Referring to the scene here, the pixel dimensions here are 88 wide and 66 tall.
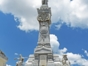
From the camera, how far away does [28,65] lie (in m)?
29.3

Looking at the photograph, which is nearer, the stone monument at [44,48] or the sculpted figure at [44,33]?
the stone monument at [44,48]

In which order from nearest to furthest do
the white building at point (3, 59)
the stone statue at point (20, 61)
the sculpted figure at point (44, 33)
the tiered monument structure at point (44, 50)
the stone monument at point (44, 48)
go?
1. the white building at point (3, 59)
2. the stone statue at point (20, 61)
3. the tiered monument structure at point (44, 50)
4. the stone monument at point (44, 48)
5. the sculpted figure at point (44, 33)

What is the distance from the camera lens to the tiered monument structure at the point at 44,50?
29014 millimetres

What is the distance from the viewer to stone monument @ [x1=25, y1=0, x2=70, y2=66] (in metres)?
29.2

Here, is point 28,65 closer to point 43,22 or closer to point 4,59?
point 4,59

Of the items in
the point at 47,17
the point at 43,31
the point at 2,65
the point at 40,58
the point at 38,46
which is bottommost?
the point at 2,65

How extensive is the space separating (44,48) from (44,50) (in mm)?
313

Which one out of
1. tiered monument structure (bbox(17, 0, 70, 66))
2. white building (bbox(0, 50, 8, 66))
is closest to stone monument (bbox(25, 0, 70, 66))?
tiered monument structure (bbox(17, 0, 70, 66))

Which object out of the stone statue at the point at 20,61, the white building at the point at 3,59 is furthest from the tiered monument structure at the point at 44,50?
the white building at the point at 3,59

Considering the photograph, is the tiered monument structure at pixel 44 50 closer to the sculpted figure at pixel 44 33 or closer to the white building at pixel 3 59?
the sculpted figure at pixel 44 33

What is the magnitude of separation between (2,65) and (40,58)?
6.18m

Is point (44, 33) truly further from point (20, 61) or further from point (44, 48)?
point (20, 61)

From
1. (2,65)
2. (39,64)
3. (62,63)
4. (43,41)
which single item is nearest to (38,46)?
(43,41)

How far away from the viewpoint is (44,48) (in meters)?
30.2
